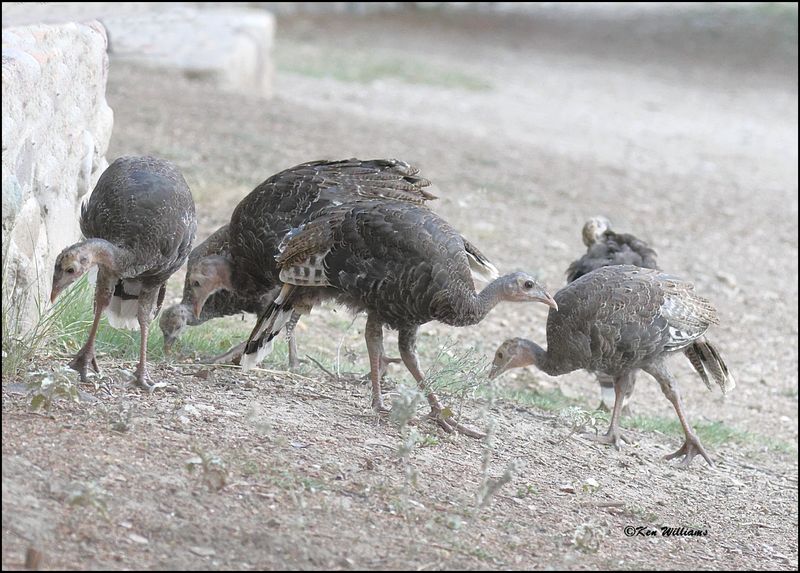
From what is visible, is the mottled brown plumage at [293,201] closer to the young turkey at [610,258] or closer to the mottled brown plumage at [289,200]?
the mottled brown plumage at [289,200]

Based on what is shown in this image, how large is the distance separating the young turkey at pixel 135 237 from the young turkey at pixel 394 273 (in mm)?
561

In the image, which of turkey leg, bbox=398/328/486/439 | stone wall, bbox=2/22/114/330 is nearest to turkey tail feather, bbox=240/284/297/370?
turkey leg, bbox=398/328/486/439

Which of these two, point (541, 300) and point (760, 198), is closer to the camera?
point (541, 300)

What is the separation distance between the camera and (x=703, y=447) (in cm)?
616

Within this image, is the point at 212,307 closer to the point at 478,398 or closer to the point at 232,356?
the point at 232,356

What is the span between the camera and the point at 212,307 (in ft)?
20.7

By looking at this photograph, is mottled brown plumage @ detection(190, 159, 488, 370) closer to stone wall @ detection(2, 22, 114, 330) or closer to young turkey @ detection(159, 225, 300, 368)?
young turkey @ detection(159, 225, 300, 368)

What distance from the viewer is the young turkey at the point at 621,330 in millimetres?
5852

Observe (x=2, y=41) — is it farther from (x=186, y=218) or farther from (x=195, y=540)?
(x=195, y=540)

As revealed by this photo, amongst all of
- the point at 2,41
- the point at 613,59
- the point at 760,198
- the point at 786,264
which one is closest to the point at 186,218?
the point at 2,41

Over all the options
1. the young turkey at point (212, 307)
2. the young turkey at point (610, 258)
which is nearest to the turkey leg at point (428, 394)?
the young turkey at point (212, 307)

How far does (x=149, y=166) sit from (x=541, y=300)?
6.90ft

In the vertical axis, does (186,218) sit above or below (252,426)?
above

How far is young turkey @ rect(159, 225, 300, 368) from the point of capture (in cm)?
600
